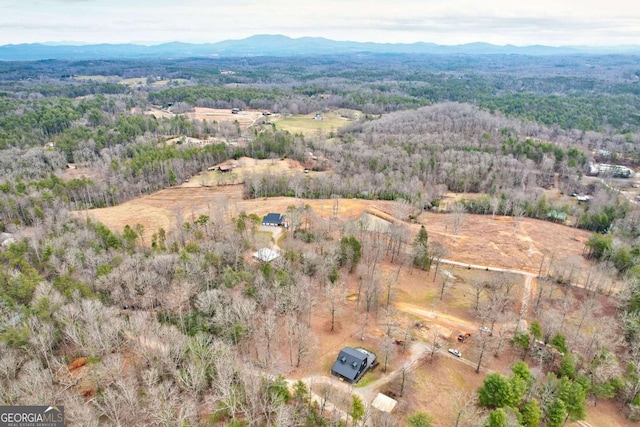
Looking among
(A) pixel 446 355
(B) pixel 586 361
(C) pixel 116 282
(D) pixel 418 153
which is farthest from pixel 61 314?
(D) pixel 418 153

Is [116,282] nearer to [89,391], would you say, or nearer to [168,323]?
[168,323]

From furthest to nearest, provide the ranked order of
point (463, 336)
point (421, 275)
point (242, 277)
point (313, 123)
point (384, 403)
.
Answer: point (313, 123)
point (421, 275)
point (242, 277)
point (463, 336)
point (384, 403)

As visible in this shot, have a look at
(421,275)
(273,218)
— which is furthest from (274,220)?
(421,275)

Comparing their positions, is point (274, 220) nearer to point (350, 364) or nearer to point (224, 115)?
point (350, 364)

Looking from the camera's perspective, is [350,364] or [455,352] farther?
[455,352]

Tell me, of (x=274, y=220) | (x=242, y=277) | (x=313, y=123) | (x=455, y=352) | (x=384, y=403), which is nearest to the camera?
(x=384, y=403)

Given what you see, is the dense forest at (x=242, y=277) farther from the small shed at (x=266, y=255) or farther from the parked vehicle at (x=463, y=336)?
the parked vehicle at (x=463, y=336)

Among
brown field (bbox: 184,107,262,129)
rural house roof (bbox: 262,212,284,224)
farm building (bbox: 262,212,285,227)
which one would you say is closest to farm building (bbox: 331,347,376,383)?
farm building (bbox: 262,212,285,227)
